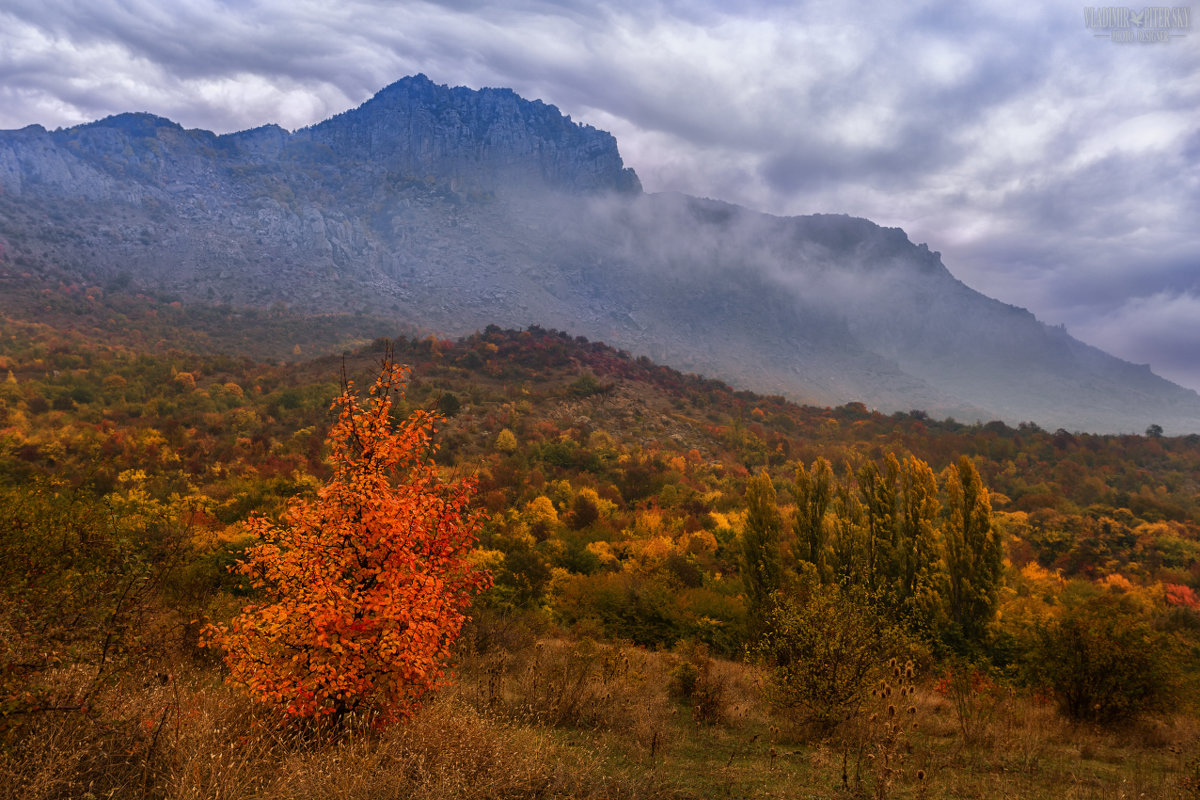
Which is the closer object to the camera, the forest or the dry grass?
the dry grass

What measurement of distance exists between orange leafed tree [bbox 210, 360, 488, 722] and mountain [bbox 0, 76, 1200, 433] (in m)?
125

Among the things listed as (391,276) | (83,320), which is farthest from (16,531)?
(391,276)

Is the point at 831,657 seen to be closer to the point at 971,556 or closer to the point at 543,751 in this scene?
the point at 543,751

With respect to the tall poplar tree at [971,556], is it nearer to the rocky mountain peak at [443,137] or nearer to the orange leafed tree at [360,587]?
the orange leafed tree at [360,587]

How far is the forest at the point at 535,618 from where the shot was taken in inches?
253

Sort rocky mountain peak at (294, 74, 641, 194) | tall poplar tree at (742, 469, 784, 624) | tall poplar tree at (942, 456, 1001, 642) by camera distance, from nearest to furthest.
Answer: tall poplar tree at (942, 456, 1001, 642), tall poplar tree at (742, 469, 784, 624), rocky mountain peak at (294, 74, 641, 194)

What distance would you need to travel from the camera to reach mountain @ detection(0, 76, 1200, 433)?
125062mm

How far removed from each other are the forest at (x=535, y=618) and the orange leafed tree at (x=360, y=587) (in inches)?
1.7

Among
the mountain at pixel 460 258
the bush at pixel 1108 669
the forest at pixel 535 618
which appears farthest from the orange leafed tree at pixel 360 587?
the mountain at pixel 460 258

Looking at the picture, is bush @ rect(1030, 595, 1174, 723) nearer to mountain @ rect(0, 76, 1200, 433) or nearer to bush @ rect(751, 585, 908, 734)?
bush @ rect(751, 585, 908, 734)

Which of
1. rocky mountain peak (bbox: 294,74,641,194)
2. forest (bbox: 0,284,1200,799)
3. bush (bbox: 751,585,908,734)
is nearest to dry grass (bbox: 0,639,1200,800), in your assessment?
forest (bbox: 0,284,1200,799)

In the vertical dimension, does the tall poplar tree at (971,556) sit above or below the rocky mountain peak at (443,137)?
below

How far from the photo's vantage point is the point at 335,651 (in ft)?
21.4

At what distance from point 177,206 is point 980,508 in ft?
563
